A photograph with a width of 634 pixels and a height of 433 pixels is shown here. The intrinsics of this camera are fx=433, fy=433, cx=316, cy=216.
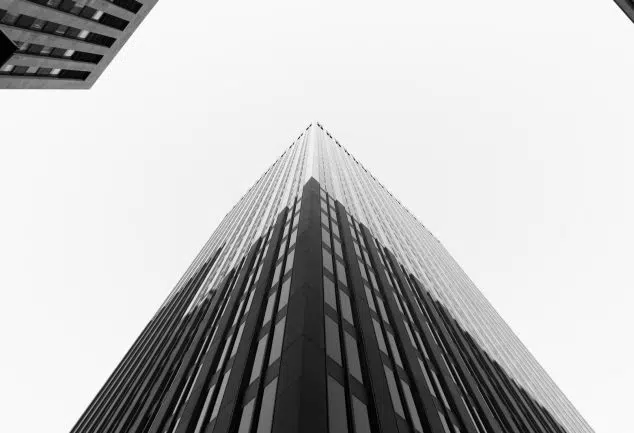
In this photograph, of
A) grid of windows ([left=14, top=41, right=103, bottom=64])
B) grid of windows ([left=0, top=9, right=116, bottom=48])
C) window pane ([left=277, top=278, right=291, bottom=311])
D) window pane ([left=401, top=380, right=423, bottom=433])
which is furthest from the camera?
grid of windows ([left=14, top=41, right=103, bottom=64])

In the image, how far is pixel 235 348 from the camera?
73.5ft

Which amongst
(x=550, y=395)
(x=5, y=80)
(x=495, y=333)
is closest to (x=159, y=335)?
(x=5, y=80)

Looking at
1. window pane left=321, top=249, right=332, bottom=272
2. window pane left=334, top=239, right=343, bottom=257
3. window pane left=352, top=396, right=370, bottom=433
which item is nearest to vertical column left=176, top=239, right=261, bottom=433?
window pane left=321, top=249, right=332, bottom=272

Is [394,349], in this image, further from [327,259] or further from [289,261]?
[289,261]

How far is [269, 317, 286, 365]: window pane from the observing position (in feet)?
56.5

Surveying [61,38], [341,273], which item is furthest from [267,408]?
[61,38]

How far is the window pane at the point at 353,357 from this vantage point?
57.5 feet

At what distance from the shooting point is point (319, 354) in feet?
53.2

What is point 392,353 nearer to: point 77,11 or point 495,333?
point 77,11

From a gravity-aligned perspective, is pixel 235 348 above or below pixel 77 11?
below

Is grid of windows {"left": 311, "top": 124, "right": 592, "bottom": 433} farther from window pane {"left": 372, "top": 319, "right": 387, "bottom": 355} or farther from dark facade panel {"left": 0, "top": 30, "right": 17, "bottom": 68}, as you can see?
dark facade panel {"left": 0, "top": 30, "right": 17, "bottom": 68}

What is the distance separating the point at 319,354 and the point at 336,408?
83.8 inches

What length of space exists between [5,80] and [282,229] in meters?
24.0

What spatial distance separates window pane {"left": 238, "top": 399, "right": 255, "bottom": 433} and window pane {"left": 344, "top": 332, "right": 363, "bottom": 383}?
4.11 metres
